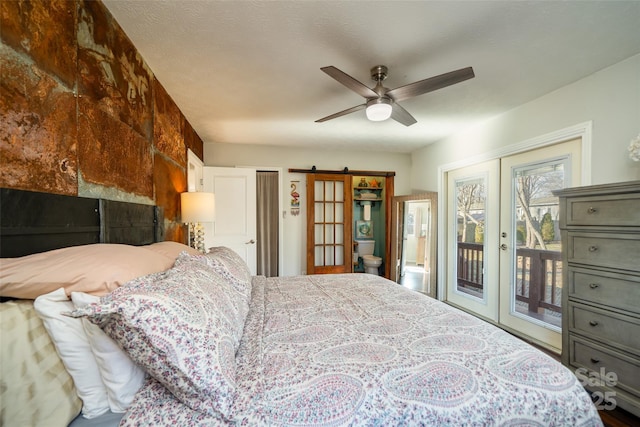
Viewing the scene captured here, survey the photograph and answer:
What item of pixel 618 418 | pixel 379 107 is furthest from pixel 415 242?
pixel 379 107

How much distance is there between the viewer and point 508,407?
31.9 inches

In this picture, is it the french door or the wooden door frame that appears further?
the wooden door frame

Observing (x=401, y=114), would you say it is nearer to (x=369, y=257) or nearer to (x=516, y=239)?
(x=516, y=239)

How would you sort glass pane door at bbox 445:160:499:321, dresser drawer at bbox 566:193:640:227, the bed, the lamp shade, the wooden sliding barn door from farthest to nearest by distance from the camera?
1. the wooden sliding barn door
2. glass pane door at bbox 445:160:499:321
3. the lamp shade
4. dresser drawer at bbox 566:193:640:227
5. the bed

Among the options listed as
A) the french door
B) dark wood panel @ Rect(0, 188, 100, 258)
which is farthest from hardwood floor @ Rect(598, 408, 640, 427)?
dark wood panel @ Rect(0, 188, 100, 258)

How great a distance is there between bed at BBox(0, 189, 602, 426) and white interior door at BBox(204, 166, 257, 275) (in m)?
2.64

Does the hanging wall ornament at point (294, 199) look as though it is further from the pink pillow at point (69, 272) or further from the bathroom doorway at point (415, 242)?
the pink pillow at point (69, 272)

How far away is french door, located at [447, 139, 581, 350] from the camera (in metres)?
2.43

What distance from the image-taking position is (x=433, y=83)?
1663 millimetres

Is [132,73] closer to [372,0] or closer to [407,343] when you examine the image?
[372,0]

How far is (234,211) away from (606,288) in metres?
3.82

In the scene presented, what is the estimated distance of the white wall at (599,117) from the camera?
71.9 inches

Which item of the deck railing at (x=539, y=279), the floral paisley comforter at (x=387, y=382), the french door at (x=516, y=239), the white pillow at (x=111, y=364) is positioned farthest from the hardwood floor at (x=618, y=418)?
the white pillow at (x=111, y=364)

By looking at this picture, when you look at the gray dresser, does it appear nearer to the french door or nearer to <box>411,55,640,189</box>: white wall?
<box>411,55,640,189</box>: white wall
